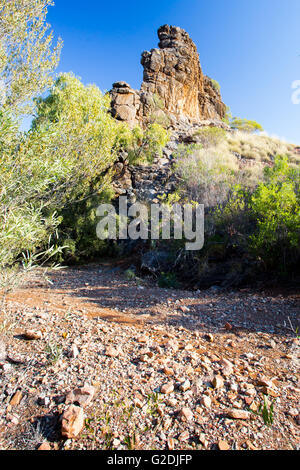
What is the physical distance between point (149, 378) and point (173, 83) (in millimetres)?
25219

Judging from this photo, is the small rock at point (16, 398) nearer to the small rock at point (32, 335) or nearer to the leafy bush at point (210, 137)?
the small rock at point (32, 335)

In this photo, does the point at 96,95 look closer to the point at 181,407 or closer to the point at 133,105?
the point at 133,105

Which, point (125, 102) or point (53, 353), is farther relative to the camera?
point (125, 102)

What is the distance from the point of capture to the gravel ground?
1561 millimetres

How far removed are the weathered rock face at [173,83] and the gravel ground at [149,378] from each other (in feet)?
54.4

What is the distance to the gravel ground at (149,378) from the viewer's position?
5.12 feet

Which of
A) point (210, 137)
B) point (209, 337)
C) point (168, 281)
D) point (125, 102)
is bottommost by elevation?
point (168, 281)

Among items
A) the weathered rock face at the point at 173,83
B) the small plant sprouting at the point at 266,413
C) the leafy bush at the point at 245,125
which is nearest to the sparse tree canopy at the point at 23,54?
the small plant sprouting at the point at 266,413

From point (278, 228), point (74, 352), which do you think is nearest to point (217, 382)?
point (74, 352)

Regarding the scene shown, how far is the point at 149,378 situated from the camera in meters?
2.10

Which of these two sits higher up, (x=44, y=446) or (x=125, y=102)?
(x=125, y=102)

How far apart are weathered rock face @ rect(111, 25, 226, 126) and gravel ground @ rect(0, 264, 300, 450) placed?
1659 centimetres

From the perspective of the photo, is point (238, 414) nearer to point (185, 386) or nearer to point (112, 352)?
point (185, 386)

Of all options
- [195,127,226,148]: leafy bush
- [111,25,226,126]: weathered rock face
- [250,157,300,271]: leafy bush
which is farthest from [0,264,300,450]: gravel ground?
[111,25,226,126]: weathered rock face
